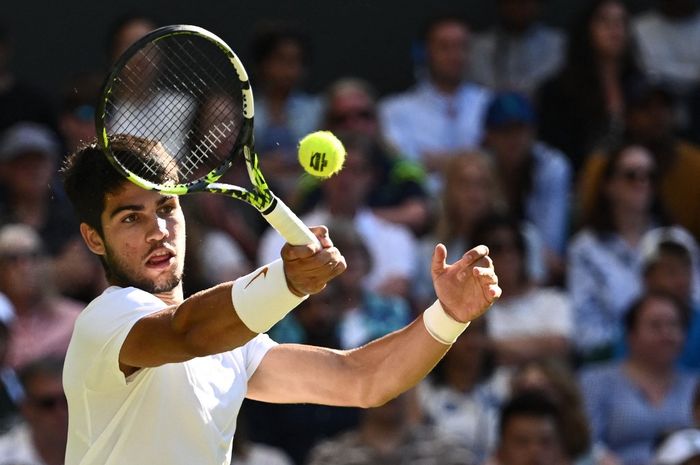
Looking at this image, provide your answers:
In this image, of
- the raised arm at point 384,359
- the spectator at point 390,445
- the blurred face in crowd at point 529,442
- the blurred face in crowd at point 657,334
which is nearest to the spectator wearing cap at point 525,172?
the blurred face in crowd at point 657,334

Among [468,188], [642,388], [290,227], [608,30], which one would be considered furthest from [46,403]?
[608,30]

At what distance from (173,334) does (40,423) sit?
366 centimetres

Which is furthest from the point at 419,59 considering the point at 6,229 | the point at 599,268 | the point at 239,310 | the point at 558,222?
the point at 239,310

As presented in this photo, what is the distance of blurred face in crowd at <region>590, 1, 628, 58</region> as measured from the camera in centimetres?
927

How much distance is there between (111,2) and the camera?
10.1 meters

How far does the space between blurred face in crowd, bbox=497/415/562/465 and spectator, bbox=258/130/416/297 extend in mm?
1293

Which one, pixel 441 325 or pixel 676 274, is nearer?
pixel 441 325

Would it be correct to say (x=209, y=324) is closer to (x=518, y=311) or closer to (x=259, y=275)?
(x=259, y=275)

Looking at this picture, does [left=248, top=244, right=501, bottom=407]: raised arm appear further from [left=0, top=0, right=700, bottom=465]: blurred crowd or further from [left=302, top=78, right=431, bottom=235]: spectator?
[left=302, top=78, right=431, bottom=235]: spectator

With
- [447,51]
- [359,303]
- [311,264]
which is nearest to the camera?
[311,264]

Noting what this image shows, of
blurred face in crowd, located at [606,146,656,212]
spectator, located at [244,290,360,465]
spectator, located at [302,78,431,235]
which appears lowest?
spectator, located at [244,290,360,465]

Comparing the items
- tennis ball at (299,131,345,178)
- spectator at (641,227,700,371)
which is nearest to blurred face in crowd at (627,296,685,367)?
spectator at (641,227,700,371)

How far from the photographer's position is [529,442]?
7121mm

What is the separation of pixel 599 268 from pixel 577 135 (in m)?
1.34
